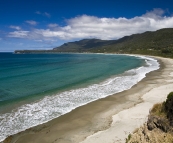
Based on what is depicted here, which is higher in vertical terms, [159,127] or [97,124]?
[159,127]

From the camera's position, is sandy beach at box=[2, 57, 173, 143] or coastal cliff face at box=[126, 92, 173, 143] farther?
sandy beach at box=[2, 57, 173, 143]

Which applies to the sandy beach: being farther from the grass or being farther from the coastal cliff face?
the grass

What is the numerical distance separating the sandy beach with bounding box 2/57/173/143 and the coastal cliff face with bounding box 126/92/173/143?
2.94 metres

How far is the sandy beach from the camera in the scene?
44.9 feet

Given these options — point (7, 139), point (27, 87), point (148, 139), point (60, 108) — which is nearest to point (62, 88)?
point (27, 87)

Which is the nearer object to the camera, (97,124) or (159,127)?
(159,127)

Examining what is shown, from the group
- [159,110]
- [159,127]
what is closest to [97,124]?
[159,110]

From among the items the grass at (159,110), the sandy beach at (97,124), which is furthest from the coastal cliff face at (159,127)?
the sandy beach at (97,124)

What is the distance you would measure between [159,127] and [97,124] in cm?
732

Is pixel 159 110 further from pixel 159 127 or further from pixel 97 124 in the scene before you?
pixel 97 124

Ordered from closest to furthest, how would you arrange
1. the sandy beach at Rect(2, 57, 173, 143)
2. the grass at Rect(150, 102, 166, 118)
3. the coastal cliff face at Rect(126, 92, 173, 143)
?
the coastal cliff face at Rect(126, 92, 173, 143) → the grass at Rect(150, 102, 166, 118) → the sandy beach at Rect(2, 57, 173, 143)

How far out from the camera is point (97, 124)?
16.1m

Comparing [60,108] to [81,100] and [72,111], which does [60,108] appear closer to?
[72,111]

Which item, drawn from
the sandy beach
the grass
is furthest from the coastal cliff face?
the sandy beach
